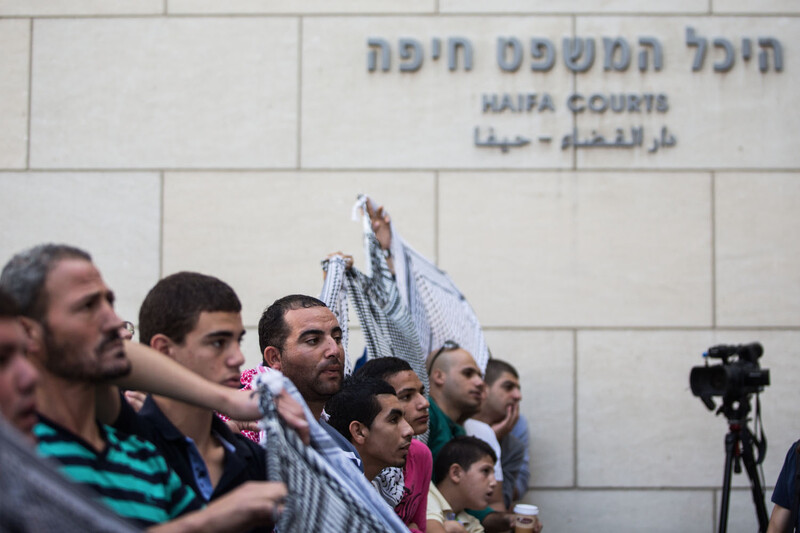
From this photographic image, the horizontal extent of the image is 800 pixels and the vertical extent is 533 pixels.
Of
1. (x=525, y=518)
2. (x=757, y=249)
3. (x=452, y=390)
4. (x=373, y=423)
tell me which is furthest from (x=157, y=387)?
(x=757, y=249)

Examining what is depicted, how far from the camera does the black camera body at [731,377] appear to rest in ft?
16.0

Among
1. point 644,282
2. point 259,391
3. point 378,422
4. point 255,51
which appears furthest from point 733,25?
point 259,391

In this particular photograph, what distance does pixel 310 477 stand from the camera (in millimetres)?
2400

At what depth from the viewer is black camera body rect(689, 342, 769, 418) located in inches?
192

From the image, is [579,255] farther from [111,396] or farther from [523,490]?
[111,396]

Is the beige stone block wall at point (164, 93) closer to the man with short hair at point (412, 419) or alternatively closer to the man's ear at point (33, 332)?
the man with short hair at point (412, 419)

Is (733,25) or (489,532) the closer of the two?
(489,532)

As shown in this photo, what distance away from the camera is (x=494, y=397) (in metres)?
5.96

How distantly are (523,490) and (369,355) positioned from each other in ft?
6.42

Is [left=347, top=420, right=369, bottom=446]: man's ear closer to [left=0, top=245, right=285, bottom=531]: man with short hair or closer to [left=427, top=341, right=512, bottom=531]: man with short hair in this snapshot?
[left=427, top=341, right=512, bottom=531]: man with short hair

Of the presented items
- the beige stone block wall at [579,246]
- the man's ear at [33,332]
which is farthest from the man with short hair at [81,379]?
the beige stone block wall at [579,246]

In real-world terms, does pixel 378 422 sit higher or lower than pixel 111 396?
lower

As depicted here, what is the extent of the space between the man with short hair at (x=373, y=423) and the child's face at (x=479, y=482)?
0.97m

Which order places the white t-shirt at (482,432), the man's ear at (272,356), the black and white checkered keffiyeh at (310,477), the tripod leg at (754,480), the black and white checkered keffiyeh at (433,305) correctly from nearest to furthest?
the black and white checkered keffiyeh at (310,477) < the man's ear at (272,356) < the tripod leg at (754,480) < the black and white checkered keffiyeh at (433,305) < the white t-shirt at (482,432)
